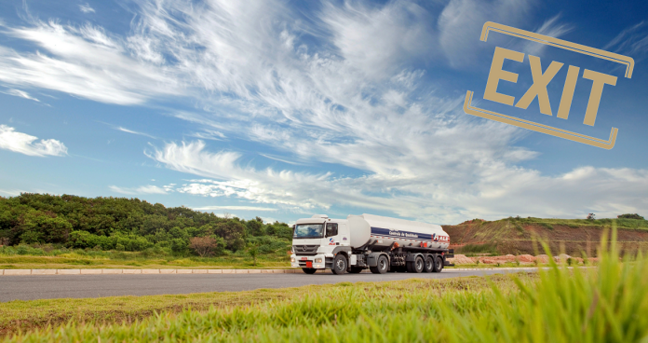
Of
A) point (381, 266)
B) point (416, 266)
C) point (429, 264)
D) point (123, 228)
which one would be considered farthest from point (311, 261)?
point (123, 228)

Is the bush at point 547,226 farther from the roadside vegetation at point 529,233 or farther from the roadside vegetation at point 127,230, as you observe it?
the roadside vegetation at point 127,230

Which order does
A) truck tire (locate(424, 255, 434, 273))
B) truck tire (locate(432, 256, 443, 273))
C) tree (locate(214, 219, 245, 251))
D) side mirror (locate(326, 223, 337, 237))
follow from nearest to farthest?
side mirror (locate(326, 223, 337, 237)) → truck tire (locate(424, 255, 434, 273)) → truck tire (locate(432, 256, 443, 273)) → tree (locate(214, 219, 245, 251))

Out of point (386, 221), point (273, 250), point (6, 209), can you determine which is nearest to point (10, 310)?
point (386, 221)

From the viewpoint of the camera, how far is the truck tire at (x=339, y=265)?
19780 millimetres

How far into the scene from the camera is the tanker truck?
1986 centimetres

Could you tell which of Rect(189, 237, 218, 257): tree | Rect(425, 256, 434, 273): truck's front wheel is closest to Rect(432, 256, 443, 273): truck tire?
Rect(425, 256, 434, 273): truck's front wheel

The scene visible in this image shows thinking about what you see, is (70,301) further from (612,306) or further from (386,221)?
(386,221)

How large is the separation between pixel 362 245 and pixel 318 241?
300 centimetres

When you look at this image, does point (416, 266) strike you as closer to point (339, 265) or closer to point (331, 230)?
point (339, 265)

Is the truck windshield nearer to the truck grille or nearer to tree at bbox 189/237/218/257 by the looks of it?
the truck grille

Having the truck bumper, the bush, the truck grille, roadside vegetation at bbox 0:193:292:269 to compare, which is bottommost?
roadside vegetation at bbox 0:193:292:269

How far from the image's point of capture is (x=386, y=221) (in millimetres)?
23031

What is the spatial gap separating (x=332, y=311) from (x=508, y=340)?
2.69 metres

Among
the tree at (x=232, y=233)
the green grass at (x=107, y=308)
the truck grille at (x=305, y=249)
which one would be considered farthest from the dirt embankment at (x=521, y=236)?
the green grass at (x=107, y=308)
